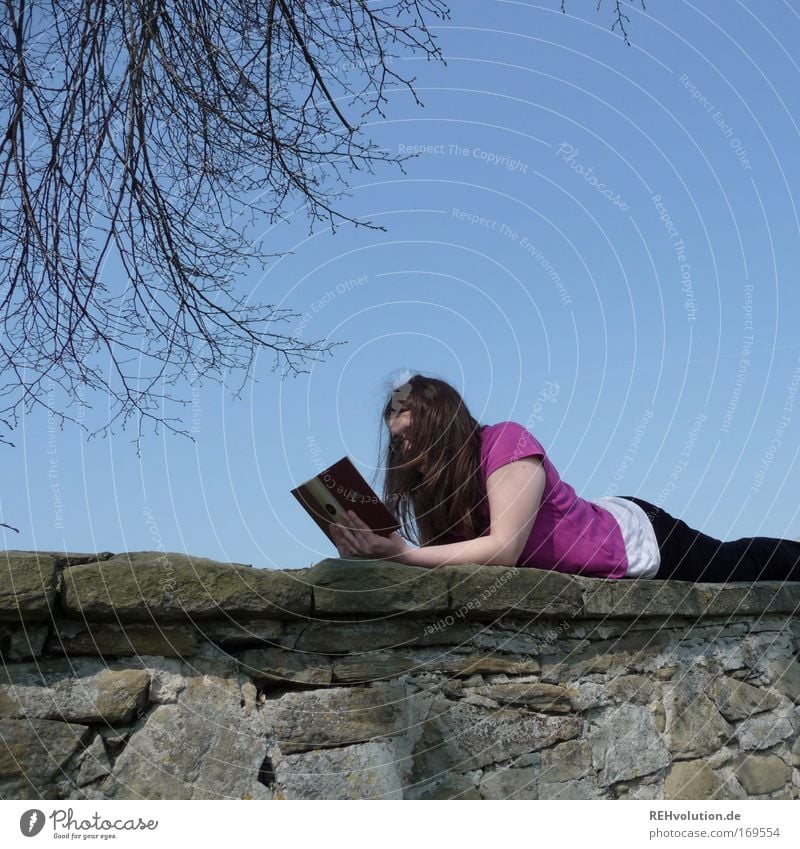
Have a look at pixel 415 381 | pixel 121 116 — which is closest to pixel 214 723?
pixel 415 381

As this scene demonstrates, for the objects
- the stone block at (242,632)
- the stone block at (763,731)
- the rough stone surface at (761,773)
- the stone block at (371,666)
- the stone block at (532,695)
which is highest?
the stone block at (242,632)

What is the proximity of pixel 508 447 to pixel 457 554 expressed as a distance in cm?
44

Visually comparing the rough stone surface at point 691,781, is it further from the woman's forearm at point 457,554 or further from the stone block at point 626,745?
the woman's forearm at point 457,554

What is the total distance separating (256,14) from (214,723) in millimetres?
2634

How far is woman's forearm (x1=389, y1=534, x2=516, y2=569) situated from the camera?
2.82 metres

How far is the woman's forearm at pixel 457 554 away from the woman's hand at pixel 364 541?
0.09ft

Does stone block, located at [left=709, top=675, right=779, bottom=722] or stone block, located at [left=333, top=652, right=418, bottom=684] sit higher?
stone block, located at [left=333, top=652, right=418, bottom=684]

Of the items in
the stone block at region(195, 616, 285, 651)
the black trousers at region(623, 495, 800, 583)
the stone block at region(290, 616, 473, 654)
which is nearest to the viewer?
the stone block at region(195, 616, 285, 651)

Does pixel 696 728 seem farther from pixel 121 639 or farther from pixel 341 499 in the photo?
pixel 121 639

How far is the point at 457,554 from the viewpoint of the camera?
9.32 feet

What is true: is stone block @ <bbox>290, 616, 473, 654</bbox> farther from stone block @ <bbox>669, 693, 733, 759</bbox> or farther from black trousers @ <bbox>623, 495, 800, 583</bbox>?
black trousers @ <bbox>623, 495, 800, 583</bbox>

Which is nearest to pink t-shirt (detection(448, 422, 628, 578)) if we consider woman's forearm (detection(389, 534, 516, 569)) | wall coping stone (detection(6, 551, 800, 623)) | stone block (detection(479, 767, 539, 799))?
wall coping stone (detection(6, 551, 800, 623))

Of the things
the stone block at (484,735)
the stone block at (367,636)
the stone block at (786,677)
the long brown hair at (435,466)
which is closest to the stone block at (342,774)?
the stone block at (484,735)

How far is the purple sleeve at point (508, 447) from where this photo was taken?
3.03m
